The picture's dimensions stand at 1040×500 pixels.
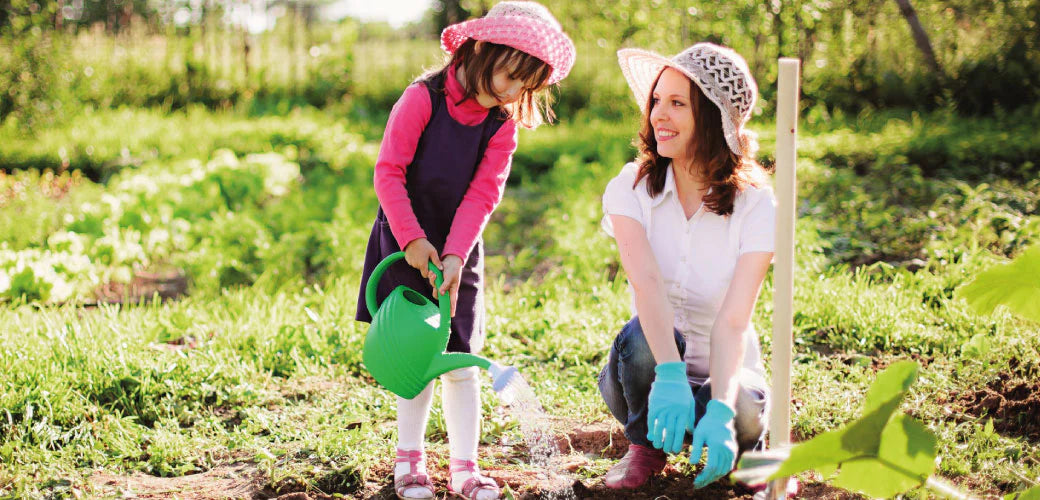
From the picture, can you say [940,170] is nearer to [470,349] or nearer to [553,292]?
[553,292]

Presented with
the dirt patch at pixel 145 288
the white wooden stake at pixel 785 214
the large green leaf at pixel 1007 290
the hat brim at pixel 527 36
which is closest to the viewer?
the white wooden stake at pixel 785 214

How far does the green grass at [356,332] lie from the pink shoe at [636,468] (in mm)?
154

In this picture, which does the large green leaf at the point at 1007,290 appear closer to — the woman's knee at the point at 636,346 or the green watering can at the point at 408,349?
the woman's knee at the point at 636,346

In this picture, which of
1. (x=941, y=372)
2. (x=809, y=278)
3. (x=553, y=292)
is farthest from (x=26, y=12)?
(x=941, y=372)

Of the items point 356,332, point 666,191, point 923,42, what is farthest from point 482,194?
point 923,42

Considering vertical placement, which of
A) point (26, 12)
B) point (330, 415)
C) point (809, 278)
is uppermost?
point (26, 12)

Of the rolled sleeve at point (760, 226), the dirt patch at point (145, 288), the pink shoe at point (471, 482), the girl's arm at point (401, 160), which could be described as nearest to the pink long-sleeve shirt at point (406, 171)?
the girl's arm at point (401, 160)

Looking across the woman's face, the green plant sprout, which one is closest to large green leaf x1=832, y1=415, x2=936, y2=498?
the green plant sprout

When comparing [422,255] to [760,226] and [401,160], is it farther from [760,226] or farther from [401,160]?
[760,226]

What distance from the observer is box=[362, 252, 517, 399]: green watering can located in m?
1.95

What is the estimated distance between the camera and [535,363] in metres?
3.07

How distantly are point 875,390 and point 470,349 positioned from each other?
102 centimetres

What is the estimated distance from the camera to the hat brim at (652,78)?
1.98 meters

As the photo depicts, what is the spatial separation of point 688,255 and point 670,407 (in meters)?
0.42
